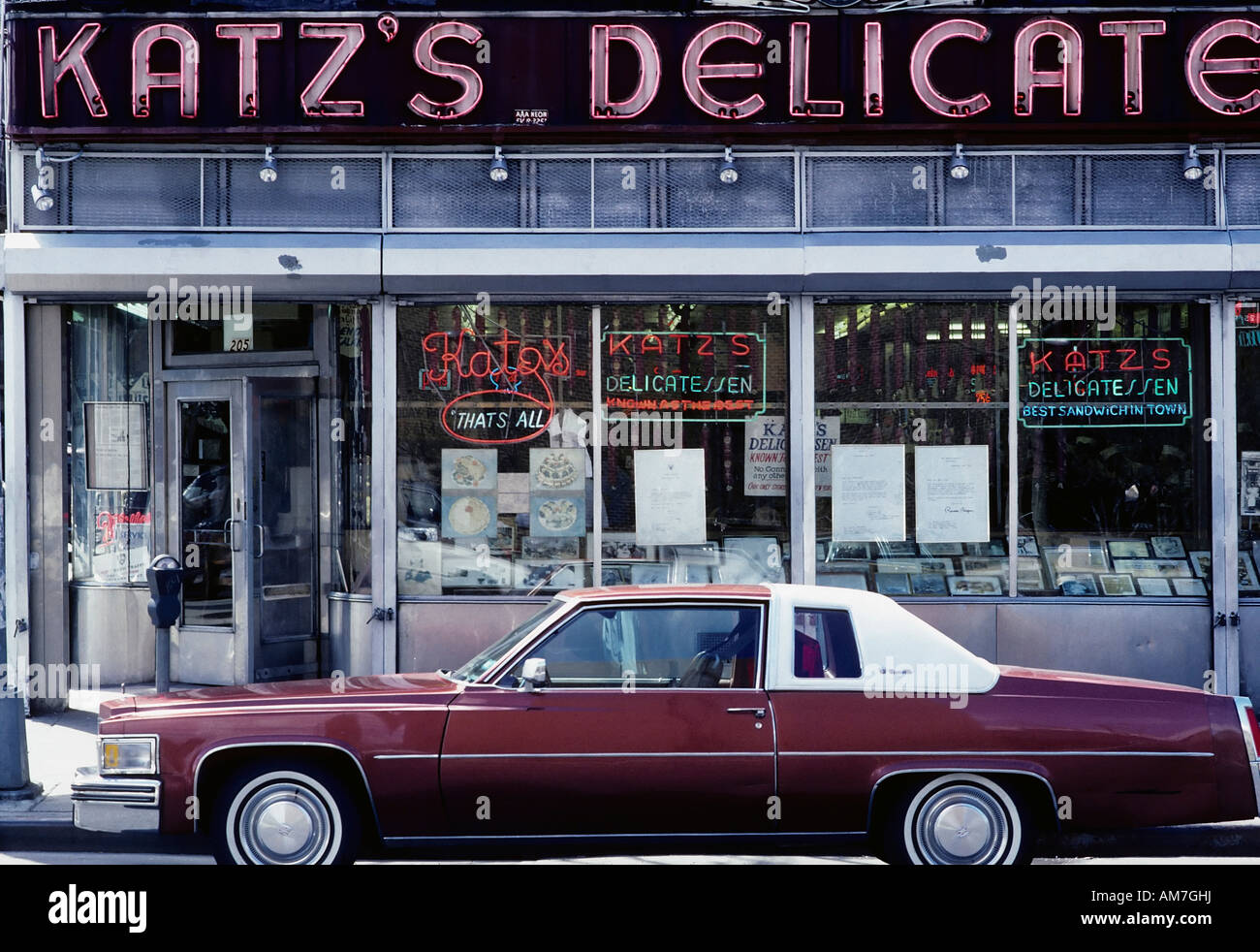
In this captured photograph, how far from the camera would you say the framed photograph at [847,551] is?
10.1m

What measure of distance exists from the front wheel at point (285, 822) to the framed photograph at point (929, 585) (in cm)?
570

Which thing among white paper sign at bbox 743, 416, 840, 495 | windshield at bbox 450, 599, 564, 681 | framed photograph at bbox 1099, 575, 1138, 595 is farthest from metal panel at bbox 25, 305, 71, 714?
framed photograph at bbox 1099, 575, 1138, 595

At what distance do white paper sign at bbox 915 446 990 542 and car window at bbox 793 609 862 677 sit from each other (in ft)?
14.3

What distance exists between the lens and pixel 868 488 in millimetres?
10070

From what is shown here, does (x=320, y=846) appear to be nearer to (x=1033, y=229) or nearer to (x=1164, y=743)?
(x=1164, y=743)

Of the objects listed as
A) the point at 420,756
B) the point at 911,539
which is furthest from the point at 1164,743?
the point at 911,539

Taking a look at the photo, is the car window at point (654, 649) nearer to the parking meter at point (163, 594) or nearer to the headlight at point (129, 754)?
the headlight at point (129, 754)

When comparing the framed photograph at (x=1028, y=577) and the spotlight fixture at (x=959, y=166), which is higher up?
the spotlight fixture at (x=959, y=166)

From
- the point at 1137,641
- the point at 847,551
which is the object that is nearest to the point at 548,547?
the point at 847,551

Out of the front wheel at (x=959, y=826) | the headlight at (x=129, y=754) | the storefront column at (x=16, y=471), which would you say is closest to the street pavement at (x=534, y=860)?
the front wheel at (x=959, y=826)

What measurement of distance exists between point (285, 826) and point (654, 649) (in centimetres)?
191

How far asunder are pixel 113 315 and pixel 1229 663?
9.88 m

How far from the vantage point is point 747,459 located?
10.1 metres

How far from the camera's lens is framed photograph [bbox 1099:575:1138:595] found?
9969 millimetres
